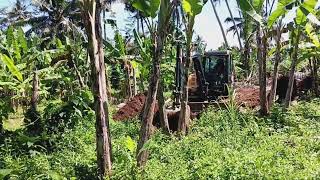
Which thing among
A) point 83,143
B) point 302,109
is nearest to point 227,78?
point 302,109

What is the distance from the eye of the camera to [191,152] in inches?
296

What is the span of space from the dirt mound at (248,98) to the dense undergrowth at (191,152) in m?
2.70

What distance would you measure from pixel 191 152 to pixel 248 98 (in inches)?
299

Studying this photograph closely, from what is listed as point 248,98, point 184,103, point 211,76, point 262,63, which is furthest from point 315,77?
point 184,103

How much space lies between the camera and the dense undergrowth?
222 inches

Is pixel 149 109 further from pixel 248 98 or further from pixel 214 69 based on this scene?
pixel 248 98

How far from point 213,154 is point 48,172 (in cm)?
241

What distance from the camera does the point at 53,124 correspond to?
9180 mm

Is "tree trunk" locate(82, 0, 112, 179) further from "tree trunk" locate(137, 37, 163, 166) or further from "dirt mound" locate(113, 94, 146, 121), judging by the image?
"dirt mound" locate(113, 94, 146, 121)

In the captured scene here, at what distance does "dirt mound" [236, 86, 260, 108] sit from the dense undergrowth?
2.70 metres

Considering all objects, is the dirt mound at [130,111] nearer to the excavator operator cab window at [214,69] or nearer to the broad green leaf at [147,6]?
the excavator operator cab window at [214,69]

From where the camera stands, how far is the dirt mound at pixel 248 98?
1403 centimetres

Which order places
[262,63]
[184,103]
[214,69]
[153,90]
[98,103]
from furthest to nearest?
[214,69] → [262,63] → [184,103] → [153,90] → [98,103]

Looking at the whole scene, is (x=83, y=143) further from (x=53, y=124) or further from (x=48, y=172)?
(x=48, y=172)
